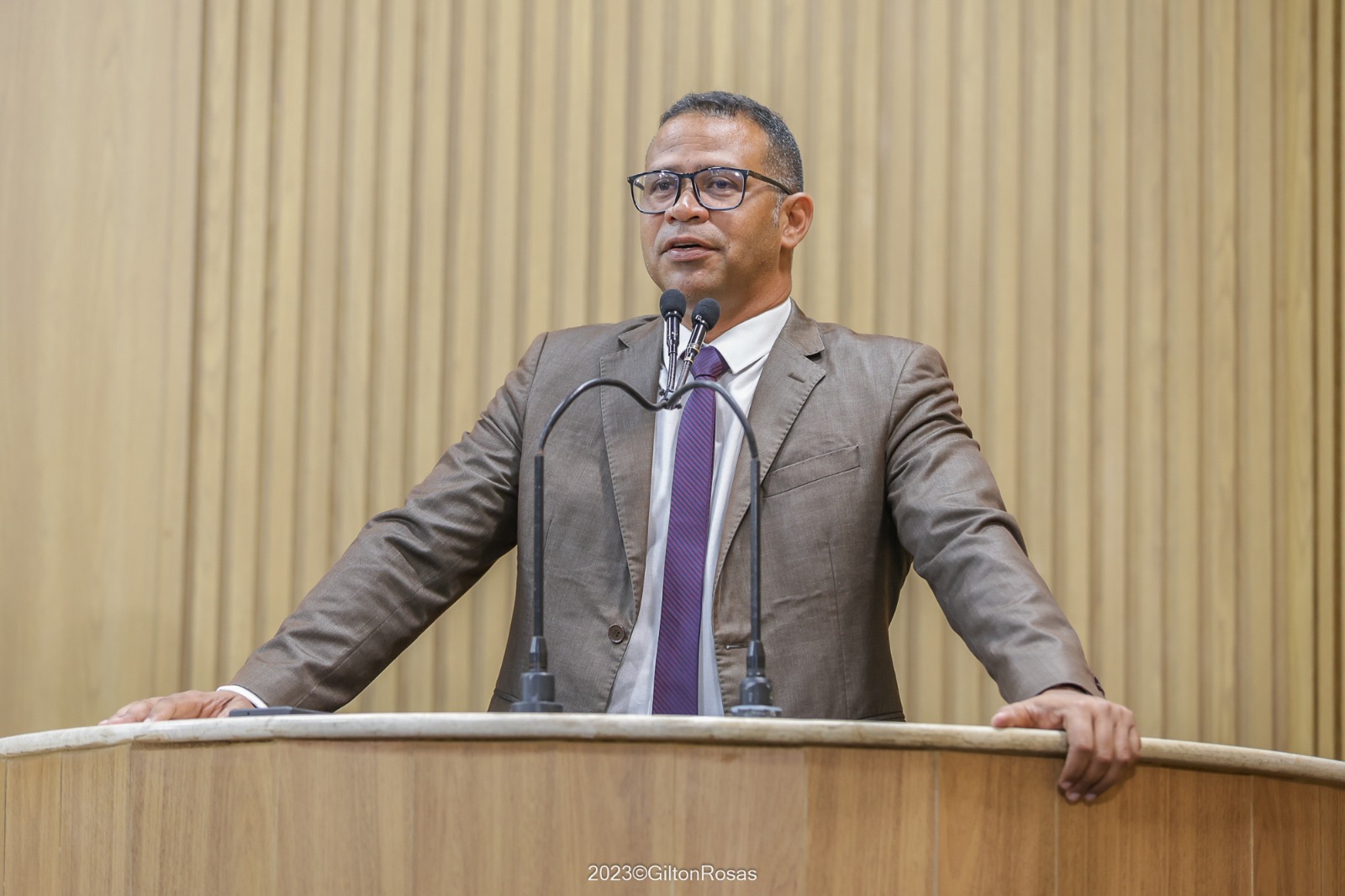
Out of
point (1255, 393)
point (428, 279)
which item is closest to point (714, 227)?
point (428, 279)

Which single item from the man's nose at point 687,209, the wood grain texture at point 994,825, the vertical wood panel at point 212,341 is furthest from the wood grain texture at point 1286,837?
the vertical wood panel at point 212,341

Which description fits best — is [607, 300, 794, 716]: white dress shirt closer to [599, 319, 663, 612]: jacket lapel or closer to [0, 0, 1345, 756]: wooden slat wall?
[599, 319, 663, 612]: jacket lapel

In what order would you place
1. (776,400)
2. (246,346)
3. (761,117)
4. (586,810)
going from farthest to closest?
1. (246,346)
2. (761,117)
3. (776,400)
4. (586,810)

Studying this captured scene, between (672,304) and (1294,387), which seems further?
(1294,387)

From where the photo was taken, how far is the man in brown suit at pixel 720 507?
7.02 feet

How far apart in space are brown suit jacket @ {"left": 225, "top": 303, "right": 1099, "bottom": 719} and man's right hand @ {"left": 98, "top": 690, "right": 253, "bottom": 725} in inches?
3.7

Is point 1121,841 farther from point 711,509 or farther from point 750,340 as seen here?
point 750,340

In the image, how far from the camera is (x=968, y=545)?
1.98 metres

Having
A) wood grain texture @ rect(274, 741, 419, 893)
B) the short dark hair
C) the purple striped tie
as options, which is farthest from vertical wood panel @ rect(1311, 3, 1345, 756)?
wood grain texture @ rect(274, 741, 419, 893)

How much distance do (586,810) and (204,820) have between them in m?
0.36

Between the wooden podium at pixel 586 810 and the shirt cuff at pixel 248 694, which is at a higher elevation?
the shirt cuff at pixel 248 694

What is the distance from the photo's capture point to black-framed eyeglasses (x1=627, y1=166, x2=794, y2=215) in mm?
2395

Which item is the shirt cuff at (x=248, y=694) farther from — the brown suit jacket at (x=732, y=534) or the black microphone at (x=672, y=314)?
the black microphone at (x=672, y=314)

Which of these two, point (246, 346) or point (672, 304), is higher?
point (246, 346)
